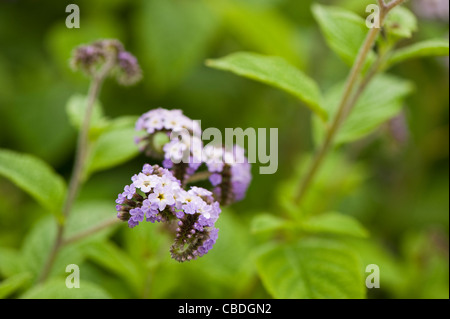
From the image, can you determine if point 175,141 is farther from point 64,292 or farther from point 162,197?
point 64,292

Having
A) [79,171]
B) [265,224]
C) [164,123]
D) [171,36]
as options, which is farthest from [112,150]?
[171,36]

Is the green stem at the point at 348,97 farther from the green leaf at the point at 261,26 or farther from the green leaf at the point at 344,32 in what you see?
the green leaf at the point at 261,26

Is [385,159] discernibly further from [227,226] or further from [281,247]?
[281,247]

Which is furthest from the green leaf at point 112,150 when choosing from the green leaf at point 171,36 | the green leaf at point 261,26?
the green leaf at point 261,26

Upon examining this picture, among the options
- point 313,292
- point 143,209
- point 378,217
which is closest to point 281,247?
point 313,292
